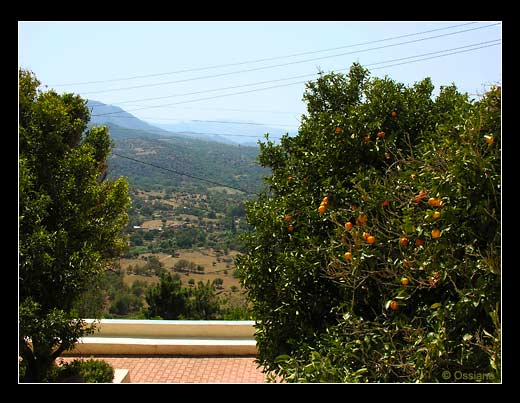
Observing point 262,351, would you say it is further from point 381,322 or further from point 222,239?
point 222,239

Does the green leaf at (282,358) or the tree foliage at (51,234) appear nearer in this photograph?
the green leaf at (282,358)

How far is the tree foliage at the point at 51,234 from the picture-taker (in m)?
3.42

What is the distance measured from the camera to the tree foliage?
11.2ft

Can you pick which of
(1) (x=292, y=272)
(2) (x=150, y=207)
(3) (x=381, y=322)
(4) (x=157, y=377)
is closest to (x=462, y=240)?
(3) (x=381, y=322)

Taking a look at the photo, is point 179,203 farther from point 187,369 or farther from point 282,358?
point 282,358

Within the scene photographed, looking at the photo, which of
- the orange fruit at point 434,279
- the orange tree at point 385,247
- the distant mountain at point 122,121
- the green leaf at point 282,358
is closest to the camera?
the orange tree at point 385,247

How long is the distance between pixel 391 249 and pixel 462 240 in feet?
1.09

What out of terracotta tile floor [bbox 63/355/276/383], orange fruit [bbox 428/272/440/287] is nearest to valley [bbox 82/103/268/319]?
terracotta tile floor [bbox 63/355/276/383]

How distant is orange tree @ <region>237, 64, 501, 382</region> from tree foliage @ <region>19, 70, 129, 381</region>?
1.35m

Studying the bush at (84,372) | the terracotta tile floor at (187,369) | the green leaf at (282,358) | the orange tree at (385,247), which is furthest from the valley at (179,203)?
the green leaf at (282,358)

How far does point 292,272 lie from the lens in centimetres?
279

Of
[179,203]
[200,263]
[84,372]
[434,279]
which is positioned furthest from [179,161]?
[434,279]

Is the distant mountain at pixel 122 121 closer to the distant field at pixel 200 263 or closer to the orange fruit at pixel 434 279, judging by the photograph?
the distant field at pixel 200 263

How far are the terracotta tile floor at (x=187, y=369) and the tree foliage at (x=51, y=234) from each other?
134cm
